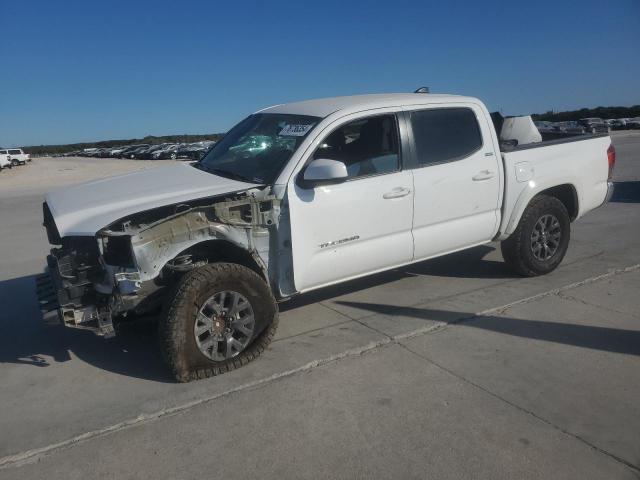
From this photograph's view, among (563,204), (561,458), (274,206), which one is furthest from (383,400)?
(563,204)

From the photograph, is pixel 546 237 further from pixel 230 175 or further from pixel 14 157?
pixel 14 157

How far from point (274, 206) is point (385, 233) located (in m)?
1.08

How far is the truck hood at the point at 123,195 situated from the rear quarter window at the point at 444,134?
5.43 feet

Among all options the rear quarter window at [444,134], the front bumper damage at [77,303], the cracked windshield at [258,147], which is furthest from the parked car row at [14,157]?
the rear quarter window at [444,134]

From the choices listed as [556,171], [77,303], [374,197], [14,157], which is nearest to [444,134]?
[374,197]

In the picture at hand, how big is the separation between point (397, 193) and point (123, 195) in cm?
216

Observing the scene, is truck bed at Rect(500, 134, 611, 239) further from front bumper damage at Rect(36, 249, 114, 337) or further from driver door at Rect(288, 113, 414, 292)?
front bumper damage at Rect(36, 249, 114, 337)

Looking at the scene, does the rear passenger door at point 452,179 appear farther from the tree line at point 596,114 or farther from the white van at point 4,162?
the tree line at point 596,114

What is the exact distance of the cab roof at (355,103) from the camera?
4.55m

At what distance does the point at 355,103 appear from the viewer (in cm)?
464

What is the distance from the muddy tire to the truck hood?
1.87ft

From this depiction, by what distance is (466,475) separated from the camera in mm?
2672

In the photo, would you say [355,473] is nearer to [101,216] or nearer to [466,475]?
[466,475]

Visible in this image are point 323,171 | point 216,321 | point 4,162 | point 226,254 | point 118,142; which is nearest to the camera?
point 216,321
